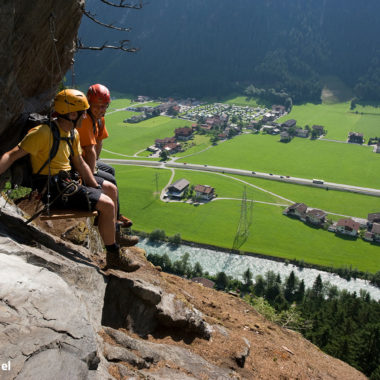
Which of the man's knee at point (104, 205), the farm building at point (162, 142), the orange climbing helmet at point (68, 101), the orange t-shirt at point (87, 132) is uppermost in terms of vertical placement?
the orange climbing helmet at point (68, 101)

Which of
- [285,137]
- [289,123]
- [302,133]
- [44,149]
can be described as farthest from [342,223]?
[289,123]

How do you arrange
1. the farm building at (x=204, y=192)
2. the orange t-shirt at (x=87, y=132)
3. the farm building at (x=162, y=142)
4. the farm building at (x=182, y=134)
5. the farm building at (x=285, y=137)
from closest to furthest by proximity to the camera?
the orange t-shirt at (x=87, y=132) → the farm building at (x=204, y=192) → the farm building at (x=162, y=142) → the farm building at (x=285, y=137) → the farm building at (x=182, y=134)

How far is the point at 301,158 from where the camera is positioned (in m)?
88.9

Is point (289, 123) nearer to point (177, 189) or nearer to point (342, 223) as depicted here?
point (177, 189)

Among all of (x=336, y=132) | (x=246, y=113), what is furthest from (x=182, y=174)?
(x=246, y=113)

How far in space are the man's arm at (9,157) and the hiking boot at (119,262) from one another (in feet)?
9.56

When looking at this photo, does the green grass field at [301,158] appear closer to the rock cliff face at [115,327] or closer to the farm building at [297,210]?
the farm building at [297,210]

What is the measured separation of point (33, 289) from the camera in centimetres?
519

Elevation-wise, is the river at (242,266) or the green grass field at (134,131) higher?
the green grass field at (134,131)

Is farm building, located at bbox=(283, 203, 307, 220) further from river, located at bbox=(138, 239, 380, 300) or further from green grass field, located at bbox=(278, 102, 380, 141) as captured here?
green grass field, located at bbox=(278, 102, 380, 141)

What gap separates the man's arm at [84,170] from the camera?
23.0 ft

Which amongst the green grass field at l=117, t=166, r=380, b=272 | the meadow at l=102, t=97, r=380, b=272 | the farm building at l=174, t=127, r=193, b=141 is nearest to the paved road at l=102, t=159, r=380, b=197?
the meadow at l=102, t=97, r=380, b=272

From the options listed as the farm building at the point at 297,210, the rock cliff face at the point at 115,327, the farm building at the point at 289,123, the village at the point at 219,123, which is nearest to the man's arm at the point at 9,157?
the rock cliff face at the point at 115,327

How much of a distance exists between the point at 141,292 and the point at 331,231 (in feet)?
177
